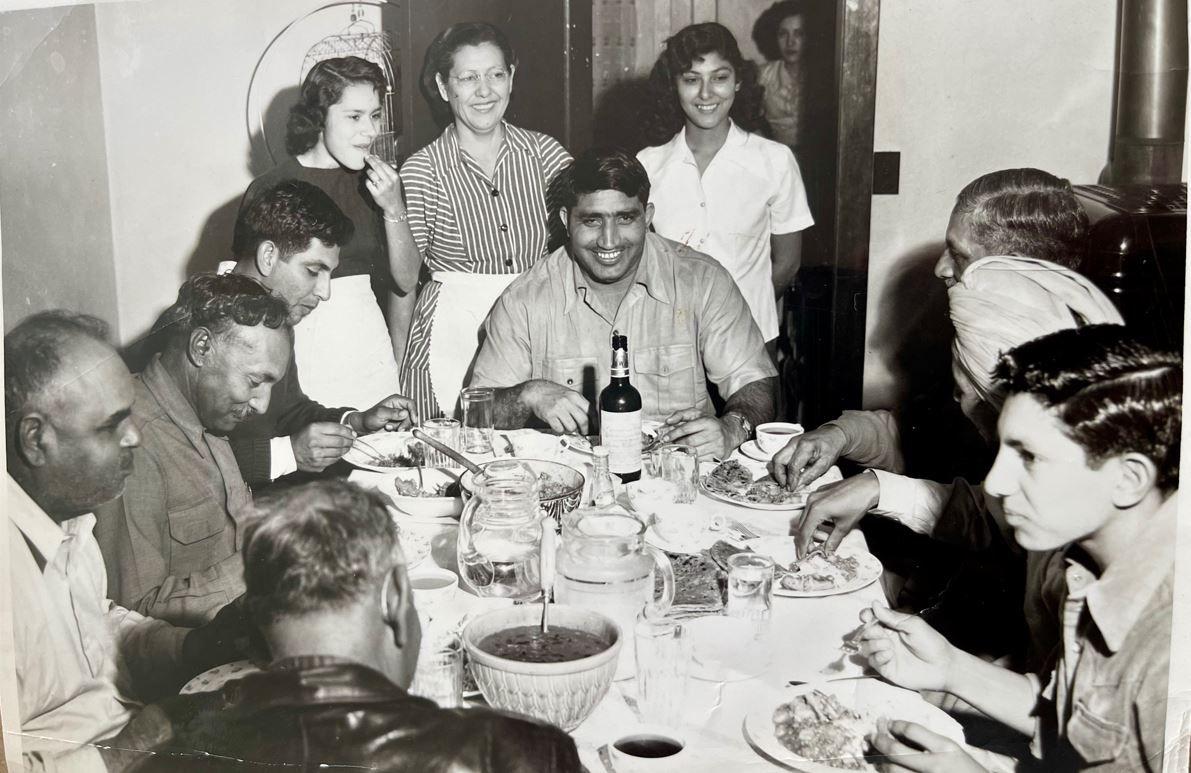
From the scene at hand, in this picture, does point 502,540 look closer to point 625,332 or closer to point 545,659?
point 545,659

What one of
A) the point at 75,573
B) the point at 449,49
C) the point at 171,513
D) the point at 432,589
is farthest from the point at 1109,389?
the point at 75,573

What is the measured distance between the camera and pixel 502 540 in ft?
5.47

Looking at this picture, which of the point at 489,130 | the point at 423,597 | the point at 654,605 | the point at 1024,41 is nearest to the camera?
the point at 654,605

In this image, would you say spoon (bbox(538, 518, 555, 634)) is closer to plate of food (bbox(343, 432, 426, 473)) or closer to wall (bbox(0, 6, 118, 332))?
plate of food (bbox(343, 432, 426, 473))

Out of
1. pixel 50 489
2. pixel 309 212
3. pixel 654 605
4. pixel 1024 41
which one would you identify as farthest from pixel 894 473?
pixel 50 489

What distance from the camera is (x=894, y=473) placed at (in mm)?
1918

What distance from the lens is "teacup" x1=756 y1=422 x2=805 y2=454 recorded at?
1957 millimetres

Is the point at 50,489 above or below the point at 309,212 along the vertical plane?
below

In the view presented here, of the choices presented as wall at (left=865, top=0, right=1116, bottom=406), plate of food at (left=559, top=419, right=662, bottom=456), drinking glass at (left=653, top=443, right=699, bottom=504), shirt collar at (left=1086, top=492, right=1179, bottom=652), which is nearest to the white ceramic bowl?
plate of food at (left=559, top=419, right=662, bottom=456)

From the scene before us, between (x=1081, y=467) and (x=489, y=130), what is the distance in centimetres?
116

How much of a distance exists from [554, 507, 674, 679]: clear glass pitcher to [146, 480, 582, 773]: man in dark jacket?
0.73 ft

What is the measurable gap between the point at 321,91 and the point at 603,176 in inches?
21.8

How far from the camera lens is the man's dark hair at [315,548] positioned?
5.82 feet

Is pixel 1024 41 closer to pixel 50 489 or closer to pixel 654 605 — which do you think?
pixel 654 605
